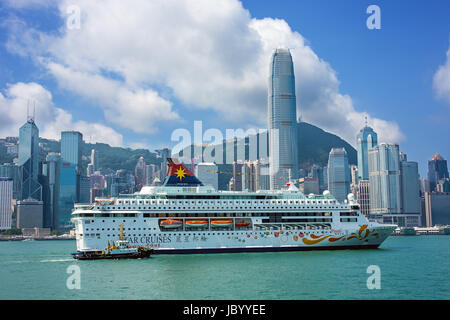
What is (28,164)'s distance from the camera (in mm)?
172875

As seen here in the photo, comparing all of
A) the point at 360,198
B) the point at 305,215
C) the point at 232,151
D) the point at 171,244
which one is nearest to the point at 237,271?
the point at 171,244

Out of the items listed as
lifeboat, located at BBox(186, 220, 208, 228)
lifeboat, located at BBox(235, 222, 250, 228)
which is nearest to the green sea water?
lifeboat, located at BBox(186, 220, 208, 228)

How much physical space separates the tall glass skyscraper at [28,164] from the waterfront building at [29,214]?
8.23 m

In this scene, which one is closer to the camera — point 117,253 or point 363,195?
point 117,253

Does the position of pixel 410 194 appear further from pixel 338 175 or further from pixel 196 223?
pixel 196 223

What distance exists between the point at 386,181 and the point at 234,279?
15790 centimetres

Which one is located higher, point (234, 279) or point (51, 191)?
point (51, 191)

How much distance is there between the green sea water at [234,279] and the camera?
21.6 meters

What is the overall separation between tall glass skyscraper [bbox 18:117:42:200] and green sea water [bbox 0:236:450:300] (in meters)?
149

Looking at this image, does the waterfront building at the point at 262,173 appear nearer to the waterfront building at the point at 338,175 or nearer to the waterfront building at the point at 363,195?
the waterfront building at the point at 338,175

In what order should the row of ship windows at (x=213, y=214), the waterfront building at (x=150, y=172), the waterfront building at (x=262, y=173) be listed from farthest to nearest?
the waterfront building at (x=262, y=173) → the waterfront building at (x=150, y=172) → the row of ship windows at (x=213, y=214)

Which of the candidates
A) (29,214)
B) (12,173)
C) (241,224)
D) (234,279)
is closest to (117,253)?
(241,224)

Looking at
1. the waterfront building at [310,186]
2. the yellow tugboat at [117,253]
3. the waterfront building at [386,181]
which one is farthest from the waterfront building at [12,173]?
the yellow tugboat at [117,253]

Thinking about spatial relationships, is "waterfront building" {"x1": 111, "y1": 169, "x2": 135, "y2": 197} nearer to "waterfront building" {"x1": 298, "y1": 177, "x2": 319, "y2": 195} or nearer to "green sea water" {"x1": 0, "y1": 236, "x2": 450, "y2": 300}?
"waterfront building" {"x1": 298, "y1": 177, "x2": 319, "y2": 195}
